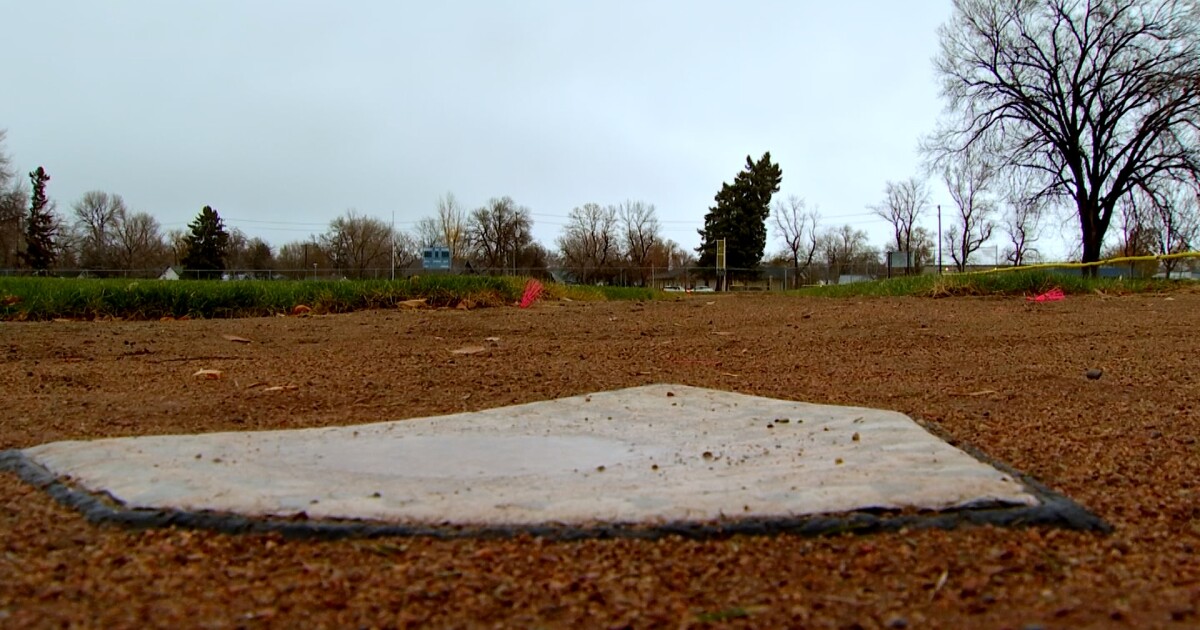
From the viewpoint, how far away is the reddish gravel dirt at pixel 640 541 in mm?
1313

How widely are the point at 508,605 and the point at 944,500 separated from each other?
1.05 metres

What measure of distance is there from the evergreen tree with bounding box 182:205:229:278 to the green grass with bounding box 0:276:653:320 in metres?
44.8

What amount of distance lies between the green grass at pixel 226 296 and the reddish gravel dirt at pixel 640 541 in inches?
76.1

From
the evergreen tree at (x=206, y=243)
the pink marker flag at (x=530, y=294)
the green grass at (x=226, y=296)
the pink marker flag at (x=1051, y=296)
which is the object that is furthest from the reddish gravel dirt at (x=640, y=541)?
the evergreen tree at (x=206, y=243)

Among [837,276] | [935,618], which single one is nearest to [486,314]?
[935,618]

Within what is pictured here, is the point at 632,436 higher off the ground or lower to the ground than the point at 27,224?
lower

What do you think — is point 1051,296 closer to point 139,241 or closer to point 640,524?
point 640,524

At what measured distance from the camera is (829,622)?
4.16ft

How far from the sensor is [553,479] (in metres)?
1.94

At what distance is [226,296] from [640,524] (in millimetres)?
7289

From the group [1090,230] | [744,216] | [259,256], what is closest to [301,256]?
[259,256]

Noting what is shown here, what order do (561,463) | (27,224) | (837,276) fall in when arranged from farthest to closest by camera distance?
(27,224), (837,276), (561,463)

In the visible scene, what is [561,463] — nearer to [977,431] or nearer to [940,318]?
[977,431]

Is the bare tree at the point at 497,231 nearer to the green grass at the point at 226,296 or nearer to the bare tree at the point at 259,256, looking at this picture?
the bare tree at the point at 259,256
